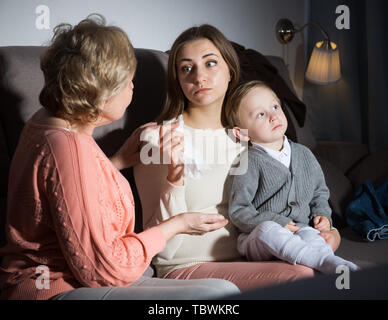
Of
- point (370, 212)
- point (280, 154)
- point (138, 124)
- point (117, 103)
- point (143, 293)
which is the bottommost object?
point (370, 212)

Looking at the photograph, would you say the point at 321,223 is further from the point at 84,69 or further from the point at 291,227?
the point at 84,69

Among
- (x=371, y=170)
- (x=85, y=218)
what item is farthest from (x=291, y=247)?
(x=371, y=170)

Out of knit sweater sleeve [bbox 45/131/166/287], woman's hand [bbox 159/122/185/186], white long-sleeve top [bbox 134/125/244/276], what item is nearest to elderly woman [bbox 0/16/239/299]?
knit sweater sleeve [bbox 45/131/166/287]

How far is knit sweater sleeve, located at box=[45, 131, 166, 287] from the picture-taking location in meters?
0.85

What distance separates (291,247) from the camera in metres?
1.20

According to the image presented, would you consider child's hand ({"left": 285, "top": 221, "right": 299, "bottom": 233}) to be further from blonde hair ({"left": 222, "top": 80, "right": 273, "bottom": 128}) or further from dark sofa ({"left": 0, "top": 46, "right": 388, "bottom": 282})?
blonde hair ({"left": 222, "top": 80, "right": 273, "bottom": 128})

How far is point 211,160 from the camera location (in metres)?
1.39

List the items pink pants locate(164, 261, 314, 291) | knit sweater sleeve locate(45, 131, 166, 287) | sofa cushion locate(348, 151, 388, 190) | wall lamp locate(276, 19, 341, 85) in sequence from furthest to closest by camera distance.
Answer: wall lamp locate(276, 19, 341, 85) → sofa cushion locate(348, 151, 388, 190) → pink pants locate(164, 261, 314, 291) → knit sweater sleeve locate(45, 131, 166, 287)

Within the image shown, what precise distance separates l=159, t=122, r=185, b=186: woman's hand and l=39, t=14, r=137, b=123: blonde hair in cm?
26

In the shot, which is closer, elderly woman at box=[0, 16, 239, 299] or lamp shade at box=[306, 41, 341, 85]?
elderly woman at box=[0, 16, 239, 299]

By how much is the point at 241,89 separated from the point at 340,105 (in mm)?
1448

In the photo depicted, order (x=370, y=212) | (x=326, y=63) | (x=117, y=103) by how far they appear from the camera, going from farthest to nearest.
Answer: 1. (x=326, y=63)
2. (x=370, y=212)
3. (x=117, y=103)

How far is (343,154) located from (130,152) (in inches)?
47.6
